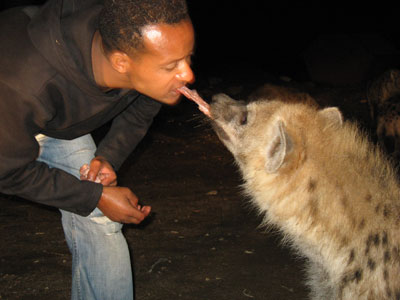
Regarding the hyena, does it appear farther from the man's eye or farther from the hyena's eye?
the man's eye

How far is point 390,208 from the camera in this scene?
1.50 m

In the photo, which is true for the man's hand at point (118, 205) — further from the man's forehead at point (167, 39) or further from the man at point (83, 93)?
the man's forehead at point (167, 39)

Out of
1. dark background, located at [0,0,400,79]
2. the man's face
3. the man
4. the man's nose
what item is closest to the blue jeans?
the man

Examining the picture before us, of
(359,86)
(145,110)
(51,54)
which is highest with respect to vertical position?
(51,54)

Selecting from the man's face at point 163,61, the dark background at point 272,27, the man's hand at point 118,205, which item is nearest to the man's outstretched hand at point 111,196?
the man's hand at point 118,205

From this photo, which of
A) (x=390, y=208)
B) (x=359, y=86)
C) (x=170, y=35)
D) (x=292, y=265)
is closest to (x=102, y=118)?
(x=170, y=35)

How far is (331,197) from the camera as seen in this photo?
150 centimetres

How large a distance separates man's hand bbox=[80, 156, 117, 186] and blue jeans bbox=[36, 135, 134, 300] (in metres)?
0.04

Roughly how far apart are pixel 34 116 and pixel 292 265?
166cm

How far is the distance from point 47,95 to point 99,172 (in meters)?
0.36

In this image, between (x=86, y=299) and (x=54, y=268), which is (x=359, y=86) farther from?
(x=86, y=299)

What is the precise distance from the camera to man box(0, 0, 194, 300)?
45.3 inches

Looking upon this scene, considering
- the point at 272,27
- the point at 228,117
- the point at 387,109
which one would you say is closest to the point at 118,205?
the point at 228,117

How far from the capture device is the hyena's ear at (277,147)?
4.79 feet
